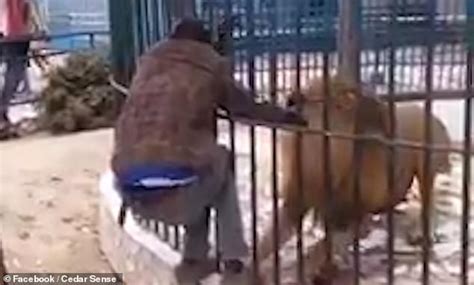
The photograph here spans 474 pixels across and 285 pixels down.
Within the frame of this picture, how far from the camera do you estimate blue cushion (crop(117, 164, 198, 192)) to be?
4.12 m

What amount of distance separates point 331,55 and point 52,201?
2271mm

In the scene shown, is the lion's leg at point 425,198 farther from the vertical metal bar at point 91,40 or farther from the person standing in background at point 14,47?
the vertical metal bar at point 91,40

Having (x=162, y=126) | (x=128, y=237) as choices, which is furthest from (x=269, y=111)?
(x=128, y=237)

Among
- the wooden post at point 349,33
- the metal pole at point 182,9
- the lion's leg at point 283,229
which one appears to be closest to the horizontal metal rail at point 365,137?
the lion's leg at point 283,229

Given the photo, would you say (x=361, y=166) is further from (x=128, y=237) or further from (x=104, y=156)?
(x=104, y=156)

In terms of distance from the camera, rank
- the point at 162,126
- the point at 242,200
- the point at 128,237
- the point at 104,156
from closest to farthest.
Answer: the point at 162,126 → the point at 128,237 → the point at 242,200 → the point at 104,156

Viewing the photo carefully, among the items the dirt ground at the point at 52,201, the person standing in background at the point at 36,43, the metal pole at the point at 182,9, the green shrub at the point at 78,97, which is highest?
the metal pole at the point at 182,9

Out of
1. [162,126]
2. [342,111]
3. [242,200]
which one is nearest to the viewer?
[162,126]

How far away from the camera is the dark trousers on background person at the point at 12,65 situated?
10.3m

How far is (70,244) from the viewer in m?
6.25

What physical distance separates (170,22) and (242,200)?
1.24m

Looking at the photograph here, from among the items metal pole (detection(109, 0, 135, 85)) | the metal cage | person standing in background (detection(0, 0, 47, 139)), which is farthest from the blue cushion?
person standing in background (detection(0, 0, 47, 139))

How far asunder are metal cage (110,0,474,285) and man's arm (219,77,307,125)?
0.08 meters

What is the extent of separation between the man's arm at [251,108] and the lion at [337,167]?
0.49 feet
